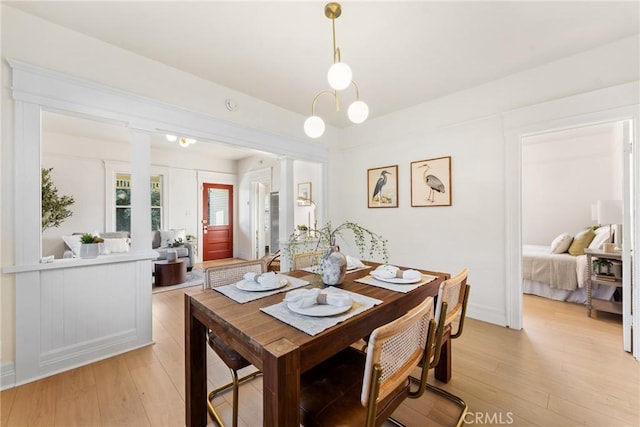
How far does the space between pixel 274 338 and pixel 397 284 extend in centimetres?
96

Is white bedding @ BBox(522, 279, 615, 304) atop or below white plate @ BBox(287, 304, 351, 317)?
below

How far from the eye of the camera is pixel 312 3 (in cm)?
175

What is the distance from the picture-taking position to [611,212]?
2.99 metres

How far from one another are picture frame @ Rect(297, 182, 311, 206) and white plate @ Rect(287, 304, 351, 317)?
3994 mm

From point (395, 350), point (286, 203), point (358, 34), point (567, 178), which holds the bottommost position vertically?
point (395, 350)

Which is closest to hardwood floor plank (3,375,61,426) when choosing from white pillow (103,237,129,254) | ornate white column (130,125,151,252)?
ornate white column (130,125,151,252)

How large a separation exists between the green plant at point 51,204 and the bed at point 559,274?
7092 mm

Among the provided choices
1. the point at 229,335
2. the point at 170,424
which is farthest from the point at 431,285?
the point at 170,424

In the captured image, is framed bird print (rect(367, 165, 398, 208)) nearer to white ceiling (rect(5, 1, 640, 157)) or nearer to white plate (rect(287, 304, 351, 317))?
white ceiling (rect(5, 1, 640, 157))

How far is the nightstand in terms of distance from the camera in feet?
8.98

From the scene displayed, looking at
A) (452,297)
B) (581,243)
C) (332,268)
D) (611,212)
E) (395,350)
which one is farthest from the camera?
(581,243)

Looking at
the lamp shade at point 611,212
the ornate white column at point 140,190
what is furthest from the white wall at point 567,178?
the ornate white column at point 140,190

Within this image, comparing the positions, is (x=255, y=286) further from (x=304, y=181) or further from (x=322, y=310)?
(x=304, y=181)

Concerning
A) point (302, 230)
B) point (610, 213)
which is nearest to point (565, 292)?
point (610, 213)
